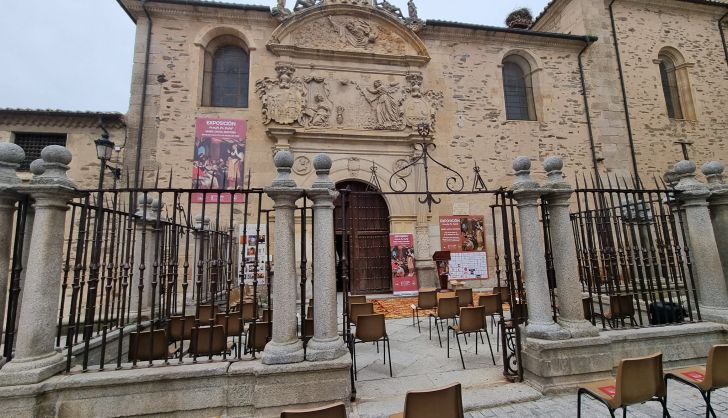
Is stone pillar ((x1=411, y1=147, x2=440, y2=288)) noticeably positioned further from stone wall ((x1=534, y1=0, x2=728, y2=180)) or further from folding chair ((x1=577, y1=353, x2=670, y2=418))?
folding chair ((x1=577, y1=353, x2=670, y2=418))

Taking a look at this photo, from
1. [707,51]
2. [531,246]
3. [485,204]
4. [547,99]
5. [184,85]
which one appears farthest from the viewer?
[707,51]

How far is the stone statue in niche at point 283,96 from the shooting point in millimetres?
9805

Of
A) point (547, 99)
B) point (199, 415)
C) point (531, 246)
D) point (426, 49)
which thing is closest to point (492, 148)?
point (547, 99)

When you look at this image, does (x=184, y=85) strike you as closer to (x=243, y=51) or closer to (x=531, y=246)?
(x=243, y=51)

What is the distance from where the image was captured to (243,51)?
10.8 m

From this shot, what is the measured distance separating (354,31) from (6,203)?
999 cm

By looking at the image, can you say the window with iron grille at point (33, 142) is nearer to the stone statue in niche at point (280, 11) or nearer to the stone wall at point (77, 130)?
the stone wall at point (77, 130)

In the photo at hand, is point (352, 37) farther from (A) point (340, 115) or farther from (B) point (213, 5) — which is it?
(B) point (213, 5)

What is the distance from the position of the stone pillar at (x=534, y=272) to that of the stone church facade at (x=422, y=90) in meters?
5.84

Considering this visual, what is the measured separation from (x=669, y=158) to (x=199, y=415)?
15.7 m

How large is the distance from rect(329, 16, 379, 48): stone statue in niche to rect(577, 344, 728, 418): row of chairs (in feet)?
34.7

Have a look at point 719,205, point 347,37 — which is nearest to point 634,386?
point 719,205

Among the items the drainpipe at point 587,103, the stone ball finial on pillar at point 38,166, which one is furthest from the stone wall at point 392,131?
the stone ball finial on pillar at point 38,166

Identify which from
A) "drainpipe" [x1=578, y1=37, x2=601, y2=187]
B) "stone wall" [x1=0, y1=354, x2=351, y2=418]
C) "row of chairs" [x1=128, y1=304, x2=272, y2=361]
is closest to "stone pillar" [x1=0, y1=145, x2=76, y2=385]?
"stone wall" [x1=0, y1=354, x2=351, y2=418]
